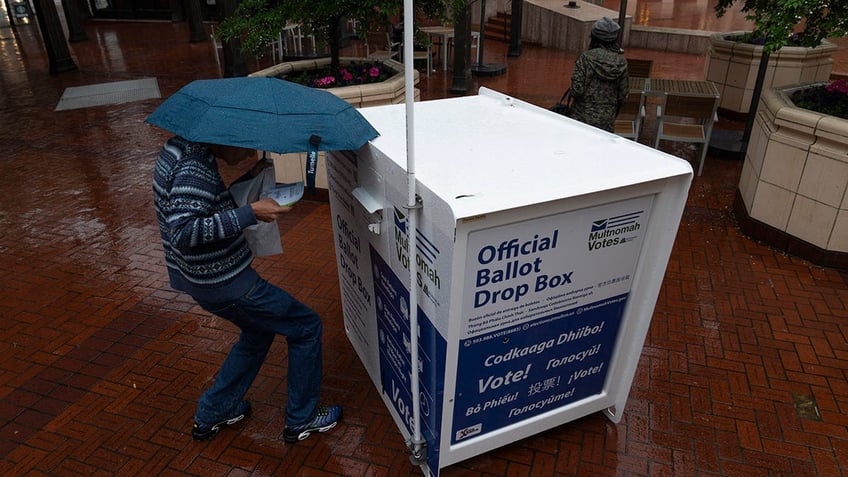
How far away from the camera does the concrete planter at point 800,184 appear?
473 centimetres

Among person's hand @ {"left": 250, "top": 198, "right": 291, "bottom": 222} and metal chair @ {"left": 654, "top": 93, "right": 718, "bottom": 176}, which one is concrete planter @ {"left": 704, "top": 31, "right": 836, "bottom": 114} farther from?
person's hand @ {"left": 250, "top": 198, "right": 291, "bottom": 222}

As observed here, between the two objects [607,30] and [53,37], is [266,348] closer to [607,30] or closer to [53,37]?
[607,30]

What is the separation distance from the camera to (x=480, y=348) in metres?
2.62

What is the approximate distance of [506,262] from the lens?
95.6 inches

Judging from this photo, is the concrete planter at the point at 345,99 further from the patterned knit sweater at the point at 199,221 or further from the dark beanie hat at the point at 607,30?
the patterned knit sweater at the point at 199,221

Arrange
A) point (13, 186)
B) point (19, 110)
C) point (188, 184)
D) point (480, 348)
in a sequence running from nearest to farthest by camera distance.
→ point (188, 184) → point (480, 348) → point (13, 186) → point (19, 110)

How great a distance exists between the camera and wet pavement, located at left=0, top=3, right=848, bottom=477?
318cm

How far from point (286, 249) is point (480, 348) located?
128 inches

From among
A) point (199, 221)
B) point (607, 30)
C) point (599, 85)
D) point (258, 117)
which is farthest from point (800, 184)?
point (199, 221)

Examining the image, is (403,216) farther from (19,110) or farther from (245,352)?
(19,110)

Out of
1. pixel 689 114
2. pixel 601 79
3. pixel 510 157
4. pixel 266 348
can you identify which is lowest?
pixel 266 348

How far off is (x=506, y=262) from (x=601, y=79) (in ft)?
11.5

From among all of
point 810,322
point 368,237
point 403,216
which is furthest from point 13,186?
point 810,322

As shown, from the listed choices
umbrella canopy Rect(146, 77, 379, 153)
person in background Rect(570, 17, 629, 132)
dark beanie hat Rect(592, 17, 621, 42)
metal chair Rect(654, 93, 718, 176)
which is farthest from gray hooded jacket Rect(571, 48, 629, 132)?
umbrella canopy Rect(146, 77, 379, 153)
